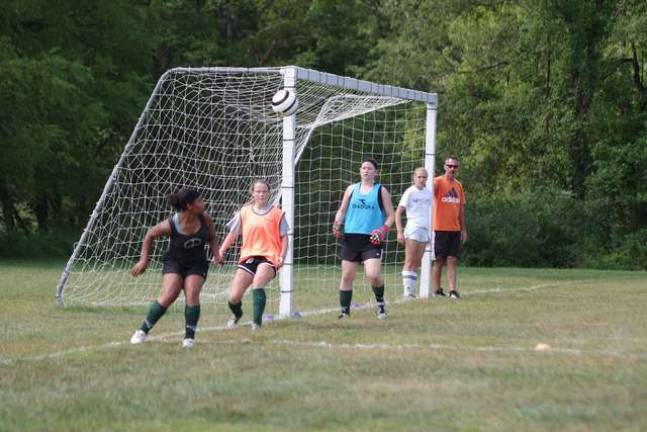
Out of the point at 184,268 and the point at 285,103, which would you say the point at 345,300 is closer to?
the point at 285,103

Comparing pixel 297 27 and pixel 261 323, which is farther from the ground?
pixel 297 27

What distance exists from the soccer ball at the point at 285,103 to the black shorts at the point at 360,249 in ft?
5.26

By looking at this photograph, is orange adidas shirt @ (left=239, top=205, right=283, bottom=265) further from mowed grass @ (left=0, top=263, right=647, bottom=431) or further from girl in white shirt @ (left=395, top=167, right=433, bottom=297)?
girl in white shirt @ (left=395, top=167, right=433, bottom=297)

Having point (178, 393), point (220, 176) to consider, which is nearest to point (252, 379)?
point (178, 393)

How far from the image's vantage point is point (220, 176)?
73.3 ft

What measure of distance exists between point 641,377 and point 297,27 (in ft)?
138

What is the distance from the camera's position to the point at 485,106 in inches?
1581

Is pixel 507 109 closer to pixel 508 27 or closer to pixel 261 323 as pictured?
pixel 508 27

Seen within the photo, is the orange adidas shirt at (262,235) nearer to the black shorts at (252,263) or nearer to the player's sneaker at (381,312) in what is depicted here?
the black shorts at (252,263)

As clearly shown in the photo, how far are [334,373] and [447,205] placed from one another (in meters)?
9.99

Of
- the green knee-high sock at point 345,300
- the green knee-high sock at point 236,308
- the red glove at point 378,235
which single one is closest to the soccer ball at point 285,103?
the red glove at point 378,235

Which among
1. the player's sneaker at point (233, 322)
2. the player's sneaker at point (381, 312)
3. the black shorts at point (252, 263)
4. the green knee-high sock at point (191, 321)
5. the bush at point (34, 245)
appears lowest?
the bush at point (34, 245)

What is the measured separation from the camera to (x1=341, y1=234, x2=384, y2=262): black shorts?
50.1ft

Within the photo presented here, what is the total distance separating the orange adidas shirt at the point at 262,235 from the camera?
1400cm
